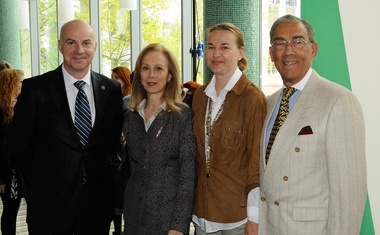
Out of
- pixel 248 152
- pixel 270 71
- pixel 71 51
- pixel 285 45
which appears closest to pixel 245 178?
pixel 248 152

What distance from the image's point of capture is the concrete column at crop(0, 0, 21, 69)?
1151 centimetres

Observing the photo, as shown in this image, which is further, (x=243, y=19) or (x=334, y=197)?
(x=243, y=19)

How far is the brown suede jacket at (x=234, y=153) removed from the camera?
2664 millimetres

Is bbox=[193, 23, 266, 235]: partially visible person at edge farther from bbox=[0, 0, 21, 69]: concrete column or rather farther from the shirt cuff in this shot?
bbox=[0, 0, 21, 69]: concrete column

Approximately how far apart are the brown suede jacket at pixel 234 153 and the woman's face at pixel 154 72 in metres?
0.36

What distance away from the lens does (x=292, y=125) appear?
237 centimetres

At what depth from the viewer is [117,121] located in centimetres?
332

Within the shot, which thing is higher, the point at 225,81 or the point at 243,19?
the point at 243,19

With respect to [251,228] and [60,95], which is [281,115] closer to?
[251,228]

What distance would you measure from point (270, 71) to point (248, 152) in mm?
5499

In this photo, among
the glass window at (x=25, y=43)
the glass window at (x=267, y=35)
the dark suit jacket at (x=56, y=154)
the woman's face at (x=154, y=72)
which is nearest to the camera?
the woman's face at (x=154, y=72)

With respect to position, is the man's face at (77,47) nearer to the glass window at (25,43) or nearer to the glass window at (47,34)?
the glass window at (47,34)

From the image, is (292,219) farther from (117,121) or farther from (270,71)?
(270,71)

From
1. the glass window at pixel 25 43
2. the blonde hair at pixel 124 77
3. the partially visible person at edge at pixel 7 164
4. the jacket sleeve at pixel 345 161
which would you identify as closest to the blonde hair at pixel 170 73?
the jacket sleeve at pixel 345 161
